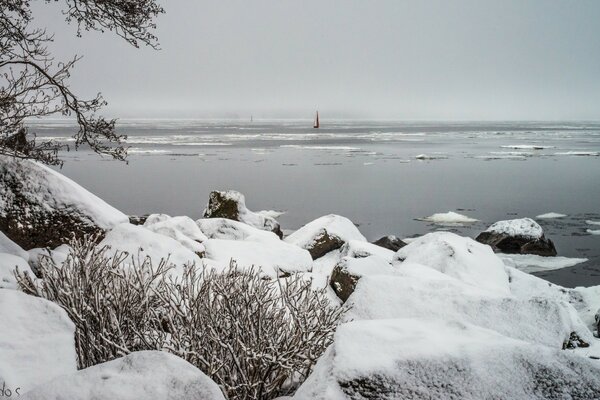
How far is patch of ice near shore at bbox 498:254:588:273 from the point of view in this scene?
45.8 ft

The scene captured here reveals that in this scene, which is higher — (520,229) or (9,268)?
(9,268)

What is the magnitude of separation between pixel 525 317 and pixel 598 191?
24.4 m

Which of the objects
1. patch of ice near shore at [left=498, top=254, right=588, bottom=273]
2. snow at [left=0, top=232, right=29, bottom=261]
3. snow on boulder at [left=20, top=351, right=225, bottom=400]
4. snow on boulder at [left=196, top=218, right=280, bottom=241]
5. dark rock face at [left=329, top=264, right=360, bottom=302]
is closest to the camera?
snow on boulder at [left=20, top=351, right=225, bottom=400]

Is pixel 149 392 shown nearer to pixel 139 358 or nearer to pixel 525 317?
pixel 139 358

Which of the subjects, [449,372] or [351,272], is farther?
[351,272]

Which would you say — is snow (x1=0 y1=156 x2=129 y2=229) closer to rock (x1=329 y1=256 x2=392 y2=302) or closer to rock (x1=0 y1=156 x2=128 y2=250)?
rock (x1=0 y1=156 x2=128 y2=250)

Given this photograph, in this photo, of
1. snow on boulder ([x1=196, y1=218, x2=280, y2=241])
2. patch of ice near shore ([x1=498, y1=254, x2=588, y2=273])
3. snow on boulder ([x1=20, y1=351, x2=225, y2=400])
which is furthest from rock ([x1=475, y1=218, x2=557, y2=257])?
snow on boulder ([x1=20, y1=351, x2=225, y2=400])

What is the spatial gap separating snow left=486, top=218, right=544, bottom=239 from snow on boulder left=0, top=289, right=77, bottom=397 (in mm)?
14079

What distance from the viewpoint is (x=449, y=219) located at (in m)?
20.5

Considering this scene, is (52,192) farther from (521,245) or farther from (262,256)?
(521,245)

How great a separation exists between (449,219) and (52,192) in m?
15.2

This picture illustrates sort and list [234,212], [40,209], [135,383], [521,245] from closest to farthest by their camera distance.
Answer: [135,383]
[40,209]
[521,245]
[234,212]

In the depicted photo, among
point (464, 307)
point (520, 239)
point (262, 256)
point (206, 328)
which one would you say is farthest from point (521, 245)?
point (206, 328)

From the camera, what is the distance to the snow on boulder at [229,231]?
12.4m
